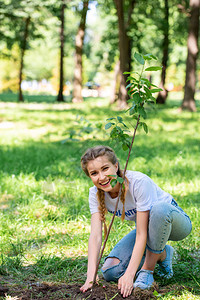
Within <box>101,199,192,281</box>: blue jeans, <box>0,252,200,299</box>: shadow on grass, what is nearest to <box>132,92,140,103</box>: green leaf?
<box>101,199,192,281</box>: blue jeans

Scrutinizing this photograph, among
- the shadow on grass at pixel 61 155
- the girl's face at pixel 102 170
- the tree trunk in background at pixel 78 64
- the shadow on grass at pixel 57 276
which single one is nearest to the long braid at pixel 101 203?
the girl's face at pixel 102 170

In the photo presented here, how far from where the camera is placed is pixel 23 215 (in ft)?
14.5

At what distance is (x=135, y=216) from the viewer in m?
3.04

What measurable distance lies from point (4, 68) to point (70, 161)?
49136mm

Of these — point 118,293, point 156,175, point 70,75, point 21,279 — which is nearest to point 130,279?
point 118,293

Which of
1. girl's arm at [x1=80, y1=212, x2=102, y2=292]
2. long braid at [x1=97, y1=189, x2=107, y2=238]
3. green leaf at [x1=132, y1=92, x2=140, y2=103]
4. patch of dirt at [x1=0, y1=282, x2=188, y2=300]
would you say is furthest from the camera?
long braid at [x1=97, y1=189, x2=107, y2=238]

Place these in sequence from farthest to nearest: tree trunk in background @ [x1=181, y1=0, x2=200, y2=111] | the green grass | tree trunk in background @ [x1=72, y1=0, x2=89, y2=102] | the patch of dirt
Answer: tree trunk in background @ [x1=72, y1=0, x2=89, y2=102] → tree trunk in background @ [x1=181, y1=0, x2=200, y2=111] → the green grass → the patch of dirt

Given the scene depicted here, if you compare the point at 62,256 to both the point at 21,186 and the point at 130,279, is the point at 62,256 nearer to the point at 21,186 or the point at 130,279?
the point at 130,279

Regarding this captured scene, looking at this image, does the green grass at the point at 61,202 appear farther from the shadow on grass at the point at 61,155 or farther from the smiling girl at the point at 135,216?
Answer: the smiling girl at the point at 135,216

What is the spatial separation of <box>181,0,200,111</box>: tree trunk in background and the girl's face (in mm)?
13601

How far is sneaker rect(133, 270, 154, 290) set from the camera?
109 inches

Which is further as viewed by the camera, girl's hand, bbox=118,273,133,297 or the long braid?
the long braid

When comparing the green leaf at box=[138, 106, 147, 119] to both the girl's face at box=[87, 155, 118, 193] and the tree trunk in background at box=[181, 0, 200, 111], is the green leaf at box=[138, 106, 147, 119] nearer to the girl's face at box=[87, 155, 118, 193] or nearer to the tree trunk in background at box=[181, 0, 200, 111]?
the girl's face at box=[87, 155, 118, 193]

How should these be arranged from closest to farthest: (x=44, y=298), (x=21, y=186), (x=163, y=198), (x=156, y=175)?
(x=44, y=298) → (x=163, y=198) → (x=21, y=186) → (x=156, y=175)
